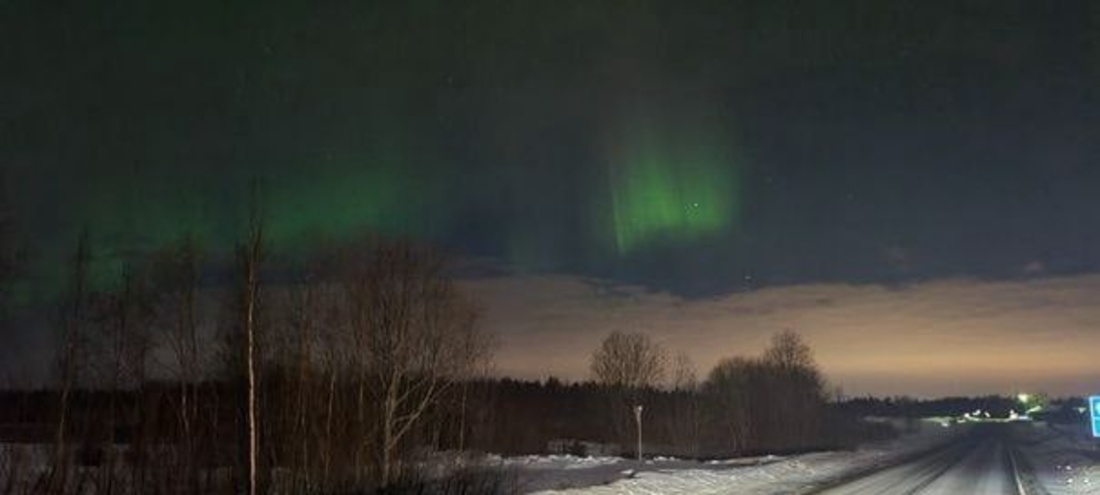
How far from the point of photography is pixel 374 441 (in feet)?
110

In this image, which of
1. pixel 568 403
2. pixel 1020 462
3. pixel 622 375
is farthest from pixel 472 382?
pixel 568 403

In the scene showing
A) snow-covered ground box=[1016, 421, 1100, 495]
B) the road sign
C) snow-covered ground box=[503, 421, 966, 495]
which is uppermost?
the road sign

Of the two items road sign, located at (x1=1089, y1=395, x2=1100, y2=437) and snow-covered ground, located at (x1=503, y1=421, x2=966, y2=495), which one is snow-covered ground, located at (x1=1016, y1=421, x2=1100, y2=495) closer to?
road sign, located at (x1=1089, y1=395, x2=1100, y2=437)

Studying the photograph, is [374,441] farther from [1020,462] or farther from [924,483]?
[1020,462]

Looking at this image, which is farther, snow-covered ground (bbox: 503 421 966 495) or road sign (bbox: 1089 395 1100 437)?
road sign (bbox: 1089 395 1100 437)

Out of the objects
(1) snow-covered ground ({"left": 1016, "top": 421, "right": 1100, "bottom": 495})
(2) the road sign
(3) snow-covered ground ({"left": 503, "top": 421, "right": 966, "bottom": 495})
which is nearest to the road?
(1) snow-covered ground ({"left": 1016, "top": 421, "right": 1100, "bottom": 495})

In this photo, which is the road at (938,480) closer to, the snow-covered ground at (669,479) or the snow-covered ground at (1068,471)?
the snow-covered ground at (1068,471)

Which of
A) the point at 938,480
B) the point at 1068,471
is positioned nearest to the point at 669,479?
the point at 938,480

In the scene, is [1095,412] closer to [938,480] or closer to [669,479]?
[938,480]

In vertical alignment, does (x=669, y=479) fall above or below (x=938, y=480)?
above

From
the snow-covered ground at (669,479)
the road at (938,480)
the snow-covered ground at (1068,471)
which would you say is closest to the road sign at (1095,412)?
the snow-covered ground at (1068,471)

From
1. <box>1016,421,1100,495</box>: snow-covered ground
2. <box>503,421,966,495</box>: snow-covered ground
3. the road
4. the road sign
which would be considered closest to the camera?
<box>503,421,966,495</box>: snow-covered ground

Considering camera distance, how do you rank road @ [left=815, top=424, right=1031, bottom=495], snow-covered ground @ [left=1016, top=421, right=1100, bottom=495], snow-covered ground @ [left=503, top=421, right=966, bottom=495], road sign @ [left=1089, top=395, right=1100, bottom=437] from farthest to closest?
road sign @ [left=1089, top=395, right=1100, bottom=437] < snow-covered ground @ [left=1016, top=421, right=1100, bottom=495] < road @ [left=815, top=424, right=1031, bottom=495] < snow-covered ground @ [left=503, top=421, right=966, bottom=495]

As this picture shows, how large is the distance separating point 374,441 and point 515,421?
53.1 metres
